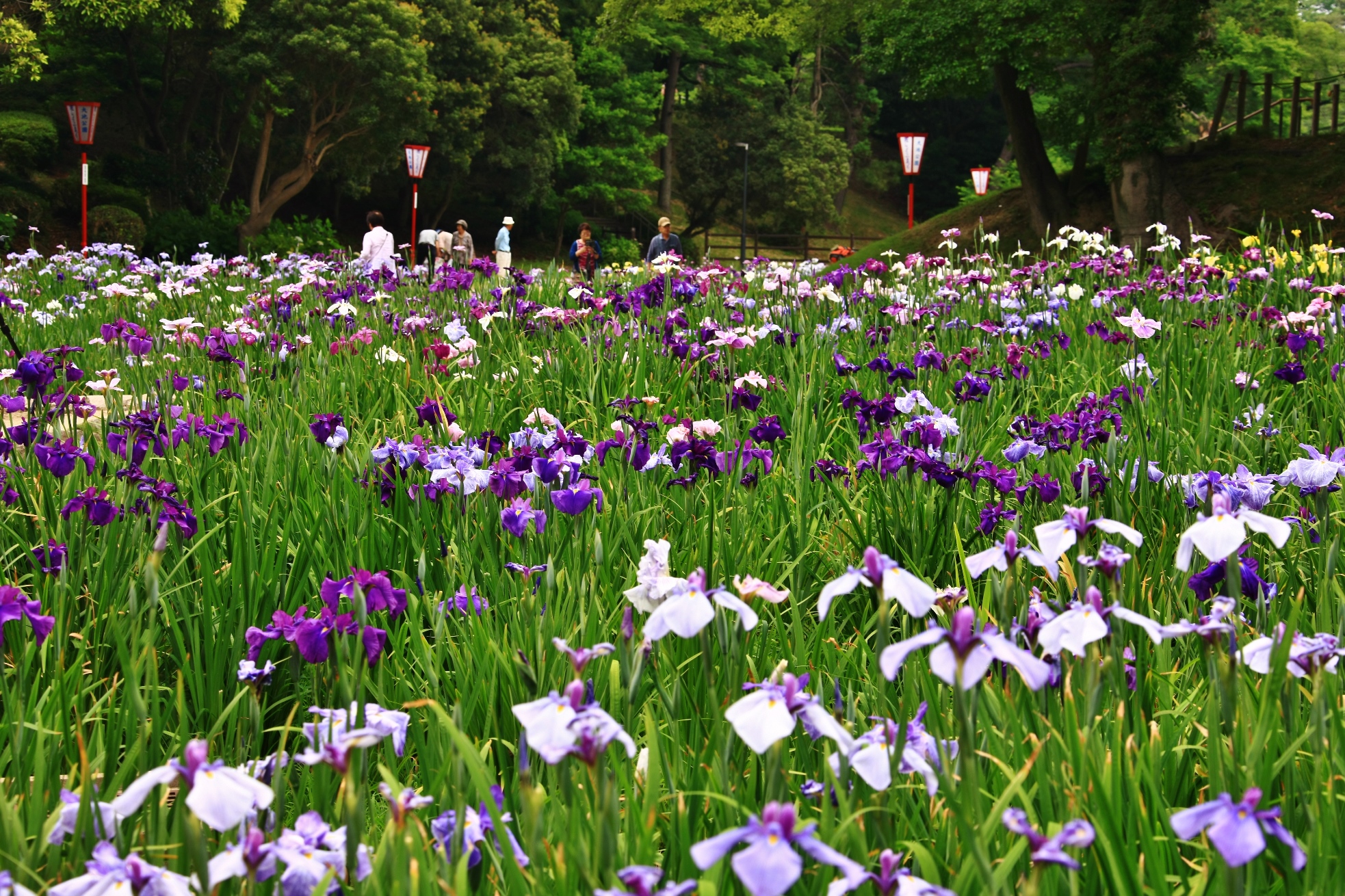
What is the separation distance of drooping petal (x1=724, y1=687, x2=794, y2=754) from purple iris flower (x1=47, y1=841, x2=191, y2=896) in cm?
53

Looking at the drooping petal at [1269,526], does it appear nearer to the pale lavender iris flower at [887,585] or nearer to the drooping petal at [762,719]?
the pale lavender iris flower at [887,585]

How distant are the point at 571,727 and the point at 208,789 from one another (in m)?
0.34

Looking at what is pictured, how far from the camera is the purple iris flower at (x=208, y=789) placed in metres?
0.98

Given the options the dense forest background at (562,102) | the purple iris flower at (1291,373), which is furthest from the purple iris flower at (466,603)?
the dense forest background at (562,102)

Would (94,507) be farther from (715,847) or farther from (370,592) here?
(715,847)

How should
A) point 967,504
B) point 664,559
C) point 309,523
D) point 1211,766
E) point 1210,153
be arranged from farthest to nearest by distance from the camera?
point 1210,153
point 967,504
point 309,523
point 664,559
point 1211,766

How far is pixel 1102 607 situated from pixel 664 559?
66 cm

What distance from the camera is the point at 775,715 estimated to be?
3.47ft


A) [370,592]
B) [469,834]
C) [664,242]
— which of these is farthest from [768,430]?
[664,242]

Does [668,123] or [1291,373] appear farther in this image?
[668,123]

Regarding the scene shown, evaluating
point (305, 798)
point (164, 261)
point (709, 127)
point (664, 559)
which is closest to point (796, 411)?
point (664, 559)

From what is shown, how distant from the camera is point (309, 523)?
2.60m

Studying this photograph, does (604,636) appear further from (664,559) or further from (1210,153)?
(1210,153)

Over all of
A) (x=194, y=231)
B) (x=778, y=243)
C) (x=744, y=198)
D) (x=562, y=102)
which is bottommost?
(x=778, y=243)
